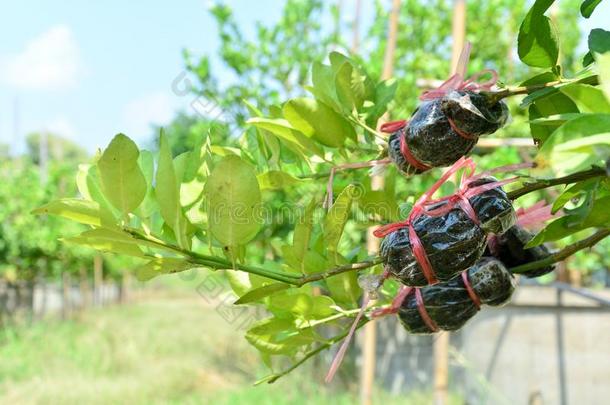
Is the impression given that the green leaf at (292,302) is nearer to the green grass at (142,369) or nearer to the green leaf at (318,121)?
the green leaf at (318,121)

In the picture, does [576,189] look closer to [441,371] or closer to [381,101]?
[381,101]

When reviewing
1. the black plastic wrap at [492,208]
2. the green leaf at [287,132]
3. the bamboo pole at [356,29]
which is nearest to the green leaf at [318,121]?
the green leaf at [287,132]

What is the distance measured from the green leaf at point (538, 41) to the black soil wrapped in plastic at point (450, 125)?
31 mm

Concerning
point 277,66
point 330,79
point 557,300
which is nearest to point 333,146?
point 330,79

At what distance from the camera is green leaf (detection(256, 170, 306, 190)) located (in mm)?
424

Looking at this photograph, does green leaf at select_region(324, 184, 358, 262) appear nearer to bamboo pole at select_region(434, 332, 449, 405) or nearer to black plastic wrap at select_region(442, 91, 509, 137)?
black plastic wrap at select_region(442, 91, 509, 137)

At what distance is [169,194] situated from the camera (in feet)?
1.05

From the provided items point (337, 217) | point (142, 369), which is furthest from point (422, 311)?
point (142, 369)

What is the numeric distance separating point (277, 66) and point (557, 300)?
81.8 inches

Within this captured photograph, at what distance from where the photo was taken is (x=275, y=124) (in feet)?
1.33

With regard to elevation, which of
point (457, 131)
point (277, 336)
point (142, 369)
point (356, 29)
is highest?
point (356, 29)

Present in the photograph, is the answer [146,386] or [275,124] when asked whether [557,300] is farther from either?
[146,386]

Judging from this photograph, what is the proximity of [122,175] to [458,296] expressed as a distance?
0.24 meters

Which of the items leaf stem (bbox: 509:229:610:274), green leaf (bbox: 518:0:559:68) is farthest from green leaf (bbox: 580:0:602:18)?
leaf stem (bbox: 509:229:610:274)
